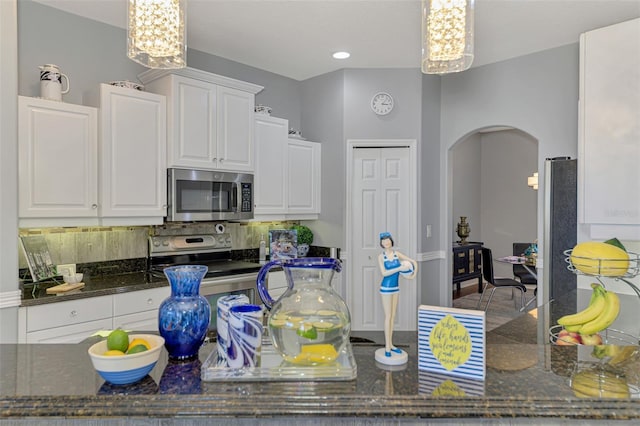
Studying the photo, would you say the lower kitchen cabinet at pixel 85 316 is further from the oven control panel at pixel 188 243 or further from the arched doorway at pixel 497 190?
the arched doorway at pixel 497 190

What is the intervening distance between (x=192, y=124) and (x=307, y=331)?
266 cm

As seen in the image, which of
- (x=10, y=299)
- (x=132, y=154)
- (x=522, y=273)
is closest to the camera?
(x=10, y=299)

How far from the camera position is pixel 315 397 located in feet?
2.99

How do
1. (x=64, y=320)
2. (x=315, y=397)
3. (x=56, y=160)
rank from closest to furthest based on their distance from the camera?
(x=315, y=397) → (x=64, y=320) → (x=56, y=160)

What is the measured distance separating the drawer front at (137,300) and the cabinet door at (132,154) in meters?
0.54

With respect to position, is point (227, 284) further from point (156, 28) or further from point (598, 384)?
point (598, 384)

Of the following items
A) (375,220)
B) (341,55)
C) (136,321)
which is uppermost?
(341,55)

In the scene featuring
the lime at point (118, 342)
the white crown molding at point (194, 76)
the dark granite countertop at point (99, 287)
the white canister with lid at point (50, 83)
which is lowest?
the dark granite countertop at point (99, 287)

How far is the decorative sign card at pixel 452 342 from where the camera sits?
97 centimetres

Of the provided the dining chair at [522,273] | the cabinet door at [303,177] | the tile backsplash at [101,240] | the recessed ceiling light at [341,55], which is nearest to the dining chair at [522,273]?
A: the dining chair at [522,273]

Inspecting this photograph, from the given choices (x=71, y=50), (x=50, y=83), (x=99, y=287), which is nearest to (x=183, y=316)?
(x=99, y=287)

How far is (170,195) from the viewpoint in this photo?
3.17m

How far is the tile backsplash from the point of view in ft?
9.53

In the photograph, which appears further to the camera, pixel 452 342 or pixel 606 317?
pixel 606 317
